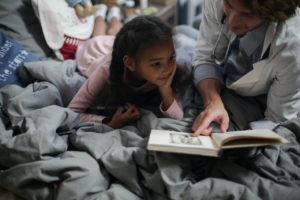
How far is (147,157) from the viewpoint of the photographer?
2.73 feet

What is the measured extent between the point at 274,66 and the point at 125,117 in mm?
474

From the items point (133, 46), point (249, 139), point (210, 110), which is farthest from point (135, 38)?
point (249, 139)

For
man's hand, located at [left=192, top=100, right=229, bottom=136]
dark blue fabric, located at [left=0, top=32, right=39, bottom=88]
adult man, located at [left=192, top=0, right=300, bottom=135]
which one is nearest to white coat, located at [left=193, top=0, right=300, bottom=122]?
adult man, located at [left=192, top=0, right=300, bottom=135]

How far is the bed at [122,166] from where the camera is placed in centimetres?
78

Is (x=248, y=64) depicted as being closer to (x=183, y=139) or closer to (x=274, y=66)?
(x=274, y=66)

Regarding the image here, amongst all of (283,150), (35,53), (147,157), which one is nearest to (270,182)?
(283,150)

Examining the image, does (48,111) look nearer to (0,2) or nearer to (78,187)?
(78,187)

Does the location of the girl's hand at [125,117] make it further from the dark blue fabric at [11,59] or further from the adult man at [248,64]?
the dark blue fabric at [11,59]

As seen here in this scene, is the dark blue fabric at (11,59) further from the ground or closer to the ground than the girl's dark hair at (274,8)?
closer to the ground

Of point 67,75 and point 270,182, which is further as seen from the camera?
point 67,75

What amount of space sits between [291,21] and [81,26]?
0.94 meters

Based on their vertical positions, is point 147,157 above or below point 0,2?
below

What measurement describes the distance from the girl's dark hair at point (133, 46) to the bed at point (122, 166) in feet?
0.56

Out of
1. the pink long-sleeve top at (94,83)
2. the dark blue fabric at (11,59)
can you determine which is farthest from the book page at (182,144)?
the dark blue fabric at (11,59)
